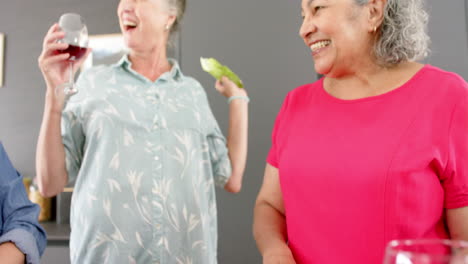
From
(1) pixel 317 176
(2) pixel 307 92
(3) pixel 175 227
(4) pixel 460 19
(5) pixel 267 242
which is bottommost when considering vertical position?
(3) pixel 175 227

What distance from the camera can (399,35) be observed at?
833 mm

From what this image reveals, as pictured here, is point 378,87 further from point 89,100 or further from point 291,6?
point 291,6

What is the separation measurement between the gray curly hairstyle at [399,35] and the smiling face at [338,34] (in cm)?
2

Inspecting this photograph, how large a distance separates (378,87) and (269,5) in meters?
0.96

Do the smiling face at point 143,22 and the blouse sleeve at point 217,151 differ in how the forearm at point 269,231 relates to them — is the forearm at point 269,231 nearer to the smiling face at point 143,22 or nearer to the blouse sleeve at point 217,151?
the blouse sleeve at point 217,151

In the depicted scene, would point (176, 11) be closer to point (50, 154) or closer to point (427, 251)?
point (50, 154)

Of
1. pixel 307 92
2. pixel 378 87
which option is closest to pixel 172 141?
pixel 307 92

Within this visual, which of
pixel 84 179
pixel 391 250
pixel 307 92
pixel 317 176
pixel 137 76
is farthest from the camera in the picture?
pixel 137 76

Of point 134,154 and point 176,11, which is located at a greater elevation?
point 176,11

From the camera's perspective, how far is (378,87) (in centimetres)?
83

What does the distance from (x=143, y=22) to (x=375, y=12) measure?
66 centimetres

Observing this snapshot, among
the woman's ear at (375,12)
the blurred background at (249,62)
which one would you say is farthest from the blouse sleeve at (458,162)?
the blurred background at (249,62)

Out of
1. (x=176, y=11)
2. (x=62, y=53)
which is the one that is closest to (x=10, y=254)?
(x=62, y=53)

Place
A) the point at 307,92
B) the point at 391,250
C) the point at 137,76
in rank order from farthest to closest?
the point at 137,76, the point at 307,92, the point at 391,250
